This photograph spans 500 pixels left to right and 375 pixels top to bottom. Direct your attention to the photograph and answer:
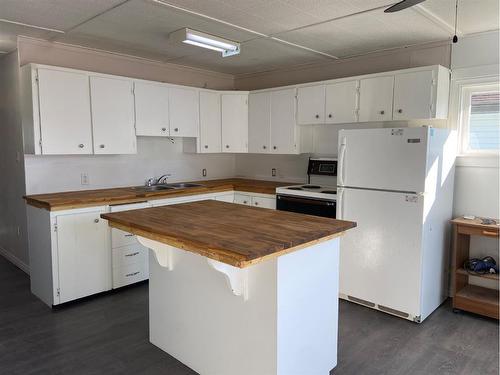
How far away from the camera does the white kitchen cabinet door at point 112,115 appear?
381 cm

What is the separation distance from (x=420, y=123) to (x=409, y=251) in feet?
4.56

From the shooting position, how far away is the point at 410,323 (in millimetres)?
3166

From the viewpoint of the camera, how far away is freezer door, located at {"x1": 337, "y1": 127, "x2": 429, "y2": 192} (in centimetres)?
303

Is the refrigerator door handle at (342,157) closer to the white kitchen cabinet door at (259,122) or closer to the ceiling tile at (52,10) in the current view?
the white kitchen cabinet door at (259,122)

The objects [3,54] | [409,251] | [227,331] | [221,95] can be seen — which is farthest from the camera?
[221,95]

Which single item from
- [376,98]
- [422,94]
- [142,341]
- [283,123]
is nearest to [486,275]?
[422,94]

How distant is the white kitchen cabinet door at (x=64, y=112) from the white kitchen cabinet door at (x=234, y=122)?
1.78 metres

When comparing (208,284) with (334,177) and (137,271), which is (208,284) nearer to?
(137,271)

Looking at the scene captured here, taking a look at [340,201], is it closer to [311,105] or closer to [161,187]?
[311,105]

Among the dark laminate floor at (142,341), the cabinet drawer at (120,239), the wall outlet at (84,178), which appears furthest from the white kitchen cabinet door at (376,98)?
the wall outlet at (84,178)

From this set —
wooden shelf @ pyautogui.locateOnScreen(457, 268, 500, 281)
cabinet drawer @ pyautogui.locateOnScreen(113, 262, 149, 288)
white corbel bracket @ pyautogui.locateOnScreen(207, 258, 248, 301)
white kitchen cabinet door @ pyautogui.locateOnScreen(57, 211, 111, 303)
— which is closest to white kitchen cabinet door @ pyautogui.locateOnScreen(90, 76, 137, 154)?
white kitchen cabinet door @ pyautogui.locateOnScreen(57, 211, 111, 303)

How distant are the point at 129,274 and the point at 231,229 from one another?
212 cm

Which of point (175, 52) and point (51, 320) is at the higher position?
point (175, 52)

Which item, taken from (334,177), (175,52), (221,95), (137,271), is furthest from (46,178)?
(334,177)
